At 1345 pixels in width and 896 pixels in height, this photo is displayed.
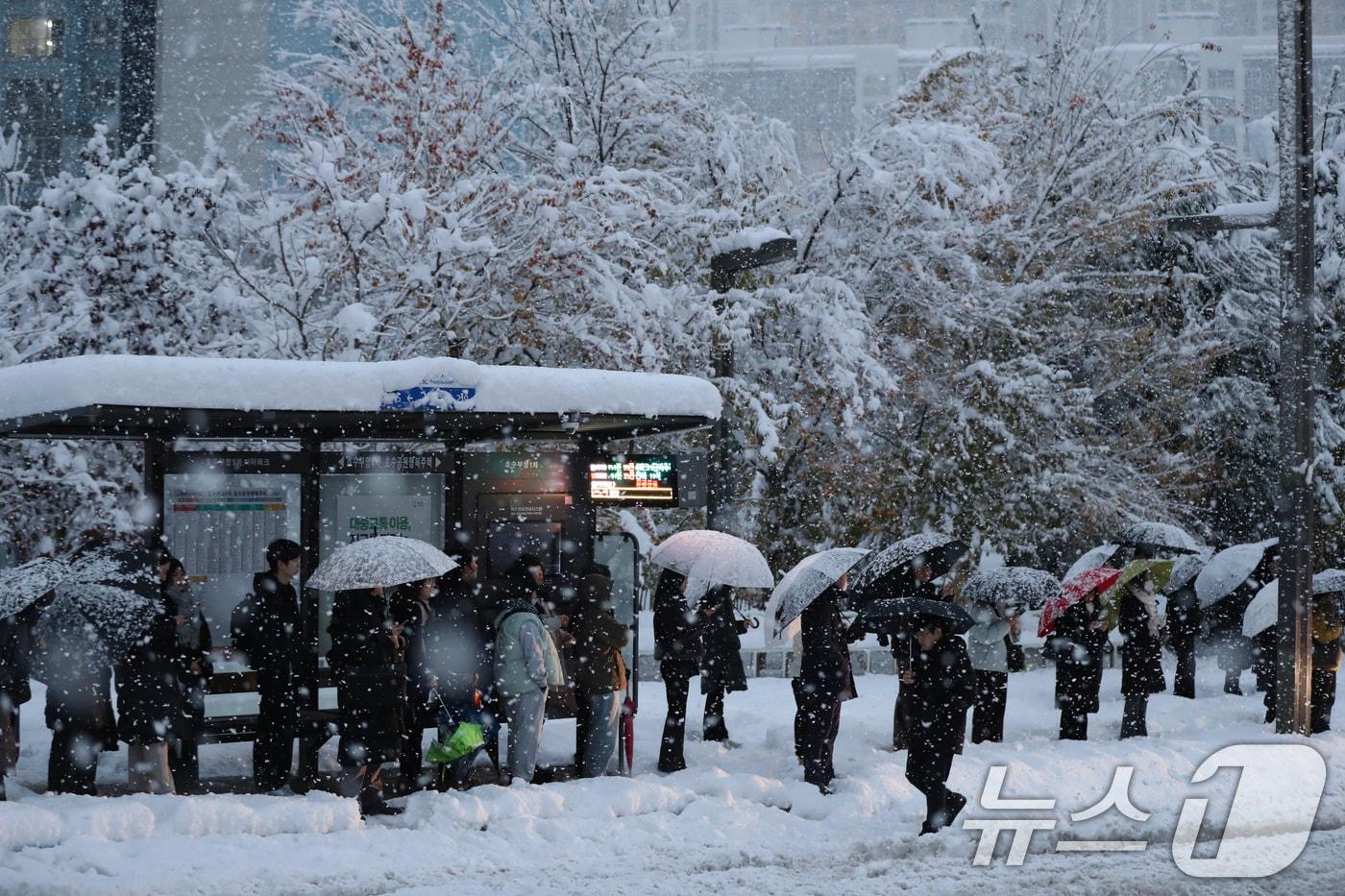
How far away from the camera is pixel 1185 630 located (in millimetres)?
13961

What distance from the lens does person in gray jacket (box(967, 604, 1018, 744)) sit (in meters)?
10.9

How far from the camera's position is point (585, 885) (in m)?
7.26

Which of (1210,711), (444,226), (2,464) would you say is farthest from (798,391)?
(2,464)

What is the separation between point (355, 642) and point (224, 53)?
4190 centimetres

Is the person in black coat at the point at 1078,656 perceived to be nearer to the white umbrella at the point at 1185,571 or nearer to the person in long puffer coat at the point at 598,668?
the white umbrella at the point at 1185,571

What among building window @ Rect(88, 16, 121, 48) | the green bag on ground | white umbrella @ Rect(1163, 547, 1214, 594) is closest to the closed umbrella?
white umbrella @ Rect(1163, 547, 1214, 594)

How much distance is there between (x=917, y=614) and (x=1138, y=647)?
428 centimetres

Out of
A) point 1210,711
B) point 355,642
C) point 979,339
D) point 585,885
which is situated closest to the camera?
point 585,885

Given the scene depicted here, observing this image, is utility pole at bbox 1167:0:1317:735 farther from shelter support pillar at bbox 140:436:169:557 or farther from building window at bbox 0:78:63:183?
building window at bbox 0:78:63:183

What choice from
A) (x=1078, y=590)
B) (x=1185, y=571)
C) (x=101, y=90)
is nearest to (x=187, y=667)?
(x=1078, y=590)

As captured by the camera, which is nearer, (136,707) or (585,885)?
(585,885)

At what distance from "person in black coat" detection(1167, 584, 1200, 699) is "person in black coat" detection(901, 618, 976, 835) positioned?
666cm

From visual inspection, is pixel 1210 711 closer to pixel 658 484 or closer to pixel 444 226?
pixel 658 484

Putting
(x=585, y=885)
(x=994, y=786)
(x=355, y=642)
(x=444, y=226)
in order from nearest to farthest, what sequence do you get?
1. (x=585, y=885)
2. (x=355, y=642)
3. (x=994, y=786)
4. (x=444, y=226)
